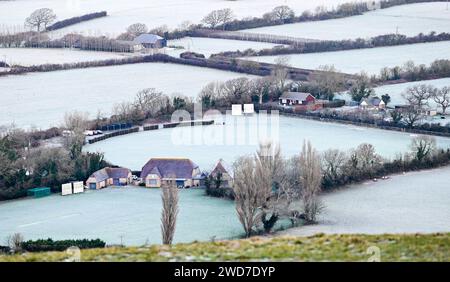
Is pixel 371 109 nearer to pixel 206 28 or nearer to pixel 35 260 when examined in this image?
pixel 206 28

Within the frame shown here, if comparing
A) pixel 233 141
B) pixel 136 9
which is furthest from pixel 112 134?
pixel 136 9

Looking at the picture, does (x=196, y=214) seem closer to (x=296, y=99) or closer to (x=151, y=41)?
(x=296, y=99)

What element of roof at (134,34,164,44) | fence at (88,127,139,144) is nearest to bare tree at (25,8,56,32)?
roof at (134,34,164,44)

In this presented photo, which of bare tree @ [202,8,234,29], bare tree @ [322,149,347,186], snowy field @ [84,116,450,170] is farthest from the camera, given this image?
bare tree @ [202,8,234,29]

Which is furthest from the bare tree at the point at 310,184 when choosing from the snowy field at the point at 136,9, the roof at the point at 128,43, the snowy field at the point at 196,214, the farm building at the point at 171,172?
the snowy field at the point at 136,9

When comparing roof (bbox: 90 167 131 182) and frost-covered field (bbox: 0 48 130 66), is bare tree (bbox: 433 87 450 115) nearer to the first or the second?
roof (bbox: 90 167 131 182)

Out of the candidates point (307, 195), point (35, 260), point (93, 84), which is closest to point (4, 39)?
point (93, 84)
